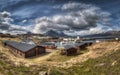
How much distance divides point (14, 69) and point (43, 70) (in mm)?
6730

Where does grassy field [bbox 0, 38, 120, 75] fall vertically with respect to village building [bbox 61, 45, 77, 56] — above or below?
below

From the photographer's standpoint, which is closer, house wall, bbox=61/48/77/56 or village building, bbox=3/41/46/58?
house wall, bbox=61/48/77/56

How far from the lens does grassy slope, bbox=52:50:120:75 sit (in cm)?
5545

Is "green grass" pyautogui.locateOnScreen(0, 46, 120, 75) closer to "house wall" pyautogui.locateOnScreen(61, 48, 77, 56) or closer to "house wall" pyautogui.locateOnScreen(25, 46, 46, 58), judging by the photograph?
"house wall" pyautogui.locateOnScreen(61, 48, 77, 56)

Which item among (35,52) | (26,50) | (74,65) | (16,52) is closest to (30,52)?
(26,50)

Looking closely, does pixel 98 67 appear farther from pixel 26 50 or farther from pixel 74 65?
pixel 26 50

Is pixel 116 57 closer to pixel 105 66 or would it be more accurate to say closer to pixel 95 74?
pixel 105 66

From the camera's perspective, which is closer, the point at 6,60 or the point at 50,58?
the point at 6,60

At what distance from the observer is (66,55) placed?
77.1 meters

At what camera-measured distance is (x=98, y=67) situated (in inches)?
2315

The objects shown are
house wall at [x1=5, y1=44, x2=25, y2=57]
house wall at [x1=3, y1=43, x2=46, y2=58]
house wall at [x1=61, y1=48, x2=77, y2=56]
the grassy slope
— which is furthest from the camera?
house wall at [x1=5, y1=44, x2=25, y2=57]

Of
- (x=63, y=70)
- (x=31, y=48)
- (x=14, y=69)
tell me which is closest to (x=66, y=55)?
(x=31, y=48)

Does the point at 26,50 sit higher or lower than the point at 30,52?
higher

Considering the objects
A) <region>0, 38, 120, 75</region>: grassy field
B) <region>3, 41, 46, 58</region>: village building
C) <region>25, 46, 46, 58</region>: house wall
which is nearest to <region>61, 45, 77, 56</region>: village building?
<region>0, 38, 120, 75</region>: grassy field
